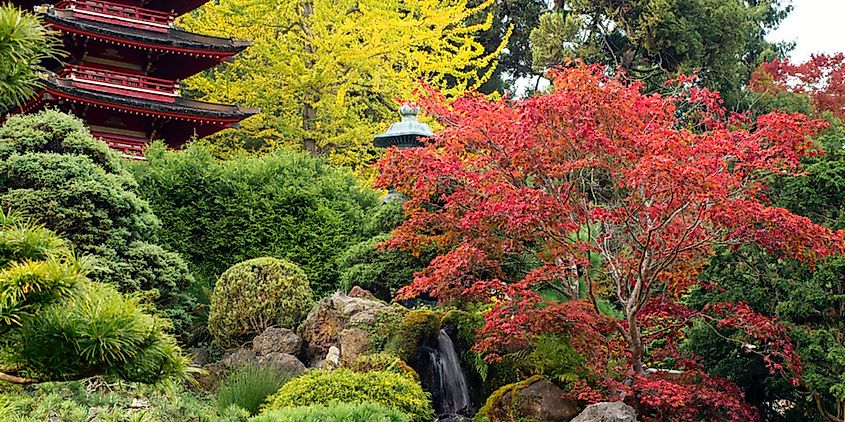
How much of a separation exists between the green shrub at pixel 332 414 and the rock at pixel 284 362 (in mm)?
2067

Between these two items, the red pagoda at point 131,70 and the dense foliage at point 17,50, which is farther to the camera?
the red pagoda at point 131,70

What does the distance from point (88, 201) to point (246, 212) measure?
2.84 metres

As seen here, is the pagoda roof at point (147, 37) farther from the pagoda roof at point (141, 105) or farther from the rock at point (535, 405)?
the rock at point (535, 405)

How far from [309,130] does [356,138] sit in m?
1.02

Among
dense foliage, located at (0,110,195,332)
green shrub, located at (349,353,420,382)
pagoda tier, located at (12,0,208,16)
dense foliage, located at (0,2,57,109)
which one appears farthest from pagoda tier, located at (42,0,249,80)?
dense foliage, located at (0,2,57,109)

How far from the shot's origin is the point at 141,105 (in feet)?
49.3

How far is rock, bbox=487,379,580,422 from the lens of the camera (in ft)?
27.0

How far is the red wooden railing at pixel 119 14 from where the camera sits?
50.5 ft

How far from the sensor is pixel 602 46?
24.7 meters

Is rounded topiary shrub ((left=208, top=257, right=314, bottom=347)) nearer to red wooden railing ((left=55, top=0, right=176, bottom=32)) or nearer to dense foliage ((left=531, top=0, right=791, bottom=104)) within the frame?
red wooden railing ((left=55, top=0, right=176, bottom=32))

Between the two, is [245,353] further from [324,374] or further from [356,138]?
[356,138]

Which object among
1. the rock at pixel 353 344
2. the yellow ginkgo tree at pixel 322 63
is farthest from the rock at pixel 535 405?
the yellow ginkgo tree at pixel 322 63

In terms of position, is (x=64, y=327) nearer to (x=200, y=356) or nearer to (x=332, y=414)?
(x=332, y=414)

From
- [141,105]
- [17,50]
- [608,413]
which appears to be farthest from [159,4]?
[17,50]
